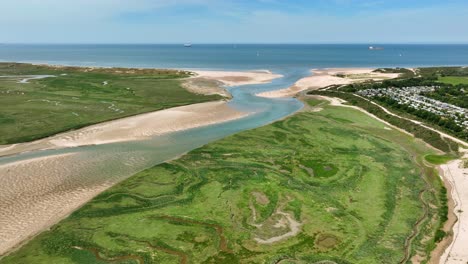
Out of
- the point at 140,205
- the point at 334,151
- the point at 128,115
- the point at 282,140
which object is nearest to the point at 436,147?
the point at 334,151

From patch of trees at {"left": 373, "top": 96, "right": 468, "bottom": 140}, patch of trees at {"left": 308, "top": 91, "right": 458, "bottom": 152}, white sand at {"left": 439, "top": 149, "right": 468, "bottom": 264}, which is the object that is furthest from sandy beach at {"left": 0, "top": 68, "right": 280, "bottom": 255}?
patch of trees at {"left": 373, "top": 96, "right": 468, "bottom": 140}

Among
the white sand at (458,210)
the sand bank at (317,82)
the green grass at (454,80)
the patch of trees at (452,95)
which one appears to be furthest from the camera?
the green grass at (454,80)

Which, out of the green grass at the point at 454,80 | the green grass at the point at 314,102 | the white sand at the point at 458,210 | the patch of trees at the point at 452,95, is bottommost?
the white sand at the point at 458,210

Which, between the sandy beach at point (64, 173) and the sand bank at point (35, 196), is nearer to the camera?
the sand bank at point (35, 196)

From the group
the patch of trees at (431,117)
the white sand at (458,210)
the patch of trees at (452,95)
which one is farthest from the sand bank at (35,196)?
the patch of trees at (452,95)

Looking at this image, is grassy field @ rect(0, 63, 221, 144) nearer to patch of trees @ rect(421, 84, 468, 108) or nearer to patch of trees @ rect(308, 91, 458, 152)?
patch of trees @ rect(308, 91, 458, 152)

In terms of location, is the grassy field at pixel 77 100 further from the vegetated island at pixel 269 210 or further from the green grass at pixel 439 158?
the green grass at pixel 439 158

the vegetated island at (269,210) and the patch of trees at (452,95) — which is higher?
the patch of trees at (452,95)

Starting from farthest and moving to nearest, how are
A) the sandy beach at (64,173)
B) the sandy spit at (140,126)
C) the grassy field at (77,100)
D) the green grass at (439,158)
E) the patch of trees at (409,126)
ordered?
the grassy field at (77,100) < the sandy spit at (140,126) < the patch of trees at (409,126) < the green grass at (439,158) < the sandy beach at (64,173)
